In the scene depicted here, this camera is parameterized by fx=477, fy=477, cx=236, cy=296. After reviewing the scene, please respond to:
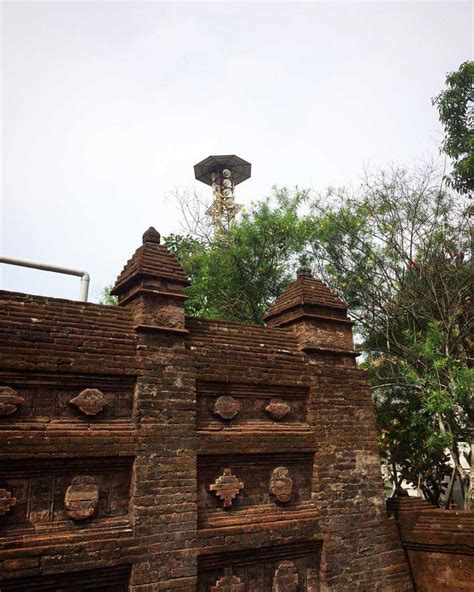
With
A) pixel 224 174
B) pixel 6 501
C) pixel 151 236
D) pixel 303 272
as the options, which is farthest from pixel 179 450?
pixel 224 174

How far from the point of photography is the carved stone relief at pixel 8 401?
4824mm

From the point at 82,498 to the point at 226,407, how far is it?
6.56 ft

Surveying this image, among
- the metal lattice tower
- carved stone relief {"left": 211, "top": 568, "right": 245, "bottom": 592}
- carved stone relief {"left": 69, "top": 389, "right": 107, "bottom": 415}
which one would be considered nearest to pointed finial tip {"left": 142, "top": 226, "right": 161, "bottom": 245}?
carved stone relief {"left": 69, "top": 389, "right": 107, "bottom": 415}

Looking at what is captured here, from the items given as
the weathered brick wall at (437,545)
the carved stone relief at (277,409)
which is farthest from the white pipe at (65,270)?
the weathered brick wall at (437,545)

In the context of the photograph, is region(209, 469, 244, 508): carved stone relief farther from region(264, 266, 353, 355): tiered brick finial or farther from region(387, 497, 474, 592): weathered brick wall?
region(387, 497, 474, 592): weathered brick wall

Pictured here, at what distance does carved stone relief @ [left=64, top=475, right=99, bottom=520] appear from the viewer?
16.1ft

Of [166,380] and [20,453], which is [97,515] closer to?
[20,453]

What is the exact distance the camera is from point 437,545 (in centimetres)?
655

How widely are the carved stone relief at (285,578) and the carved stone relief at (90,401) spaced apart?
9.98 feet

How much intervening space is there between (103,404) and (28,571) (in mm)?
1694

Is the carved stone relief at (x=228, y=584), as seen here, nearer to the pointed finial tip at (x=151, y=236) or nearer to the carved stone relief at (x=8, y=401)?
the carved stone relief at (x=8, y=401)

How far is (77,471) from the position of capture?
16.7ft

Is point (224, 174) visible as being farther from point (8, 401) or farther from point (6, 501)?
point (6, 501)

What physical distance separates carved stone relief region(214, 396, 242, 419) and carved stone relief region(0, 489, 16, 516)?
245 centimetres
